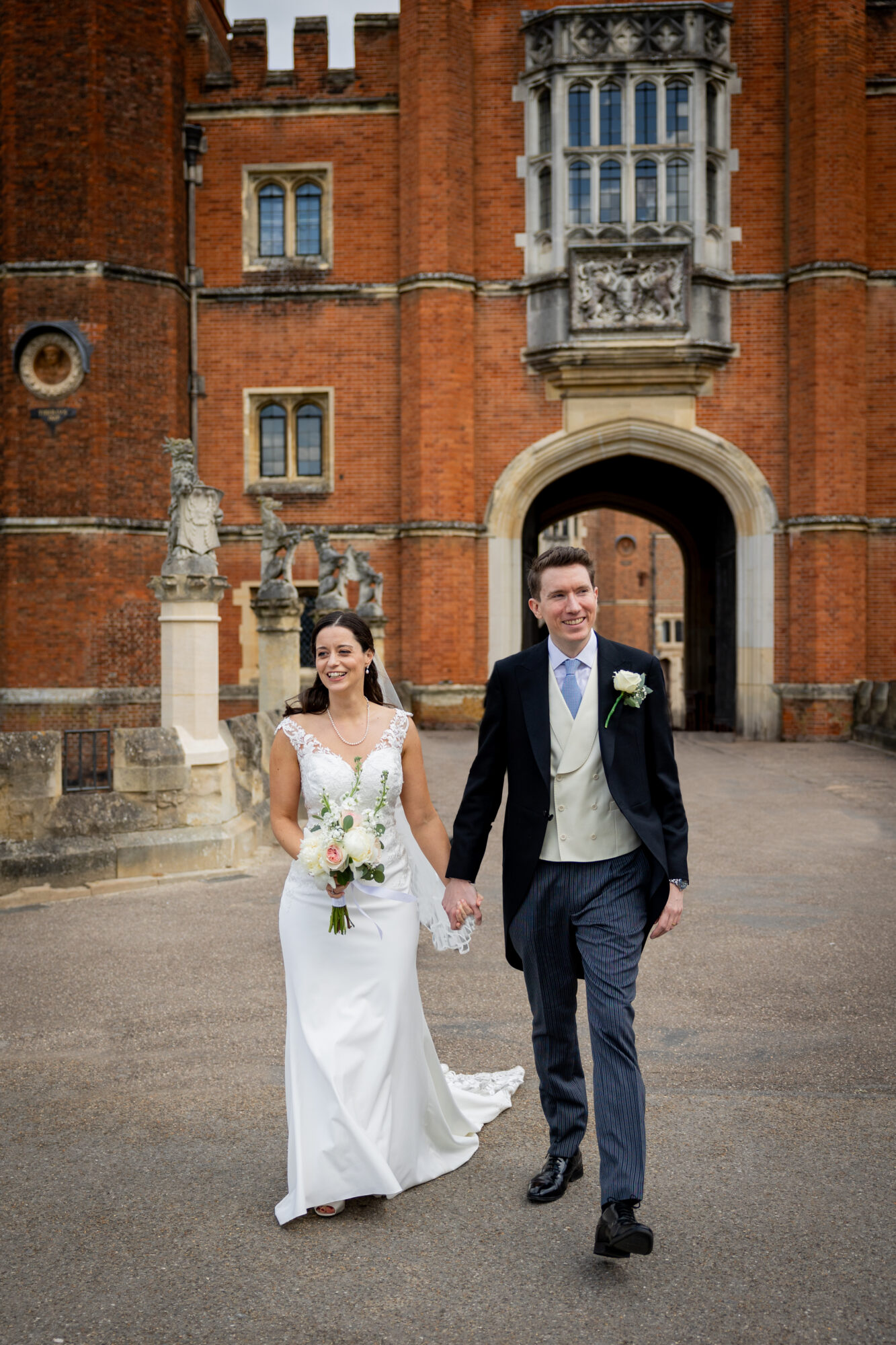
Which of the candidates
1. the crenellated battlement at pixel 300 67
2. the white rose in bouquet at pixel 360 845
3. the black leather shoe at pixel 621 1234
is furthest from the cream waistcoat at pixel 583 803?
the crenellated battlement at pixel 300 67

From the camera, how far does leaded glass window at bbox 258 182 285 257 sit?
2070cm

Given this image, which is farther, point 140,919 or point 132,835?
point 132,835

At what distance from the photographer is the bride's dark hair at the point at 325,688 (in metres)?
3.93

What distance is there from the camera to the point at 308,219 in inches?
813

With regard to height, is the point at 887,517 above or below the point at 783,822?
above

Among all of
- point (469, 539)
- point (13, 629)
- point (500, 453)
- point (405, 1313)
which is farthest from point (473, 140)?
point (405, 1313)

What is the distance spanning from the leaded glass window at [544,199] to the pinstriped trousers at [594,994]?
18021 millimetres

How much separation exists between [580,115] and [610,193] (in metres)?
1.28

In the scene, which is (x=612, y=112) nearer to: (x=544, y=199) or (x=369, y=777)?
(x=544, y=199)

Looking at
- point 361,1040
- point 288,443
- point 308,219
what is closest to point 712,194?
point 308,219

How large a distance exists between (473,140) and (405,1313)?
64.9ft

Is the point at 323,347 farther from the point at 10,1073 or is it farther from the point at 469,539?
the point at 10,1073

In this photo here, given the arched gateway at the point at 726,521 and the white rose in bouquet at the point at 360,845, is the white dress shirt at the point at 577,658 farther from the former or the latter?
the arched gateway at the point at 726,521

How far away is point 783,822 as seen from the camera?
10812mm
